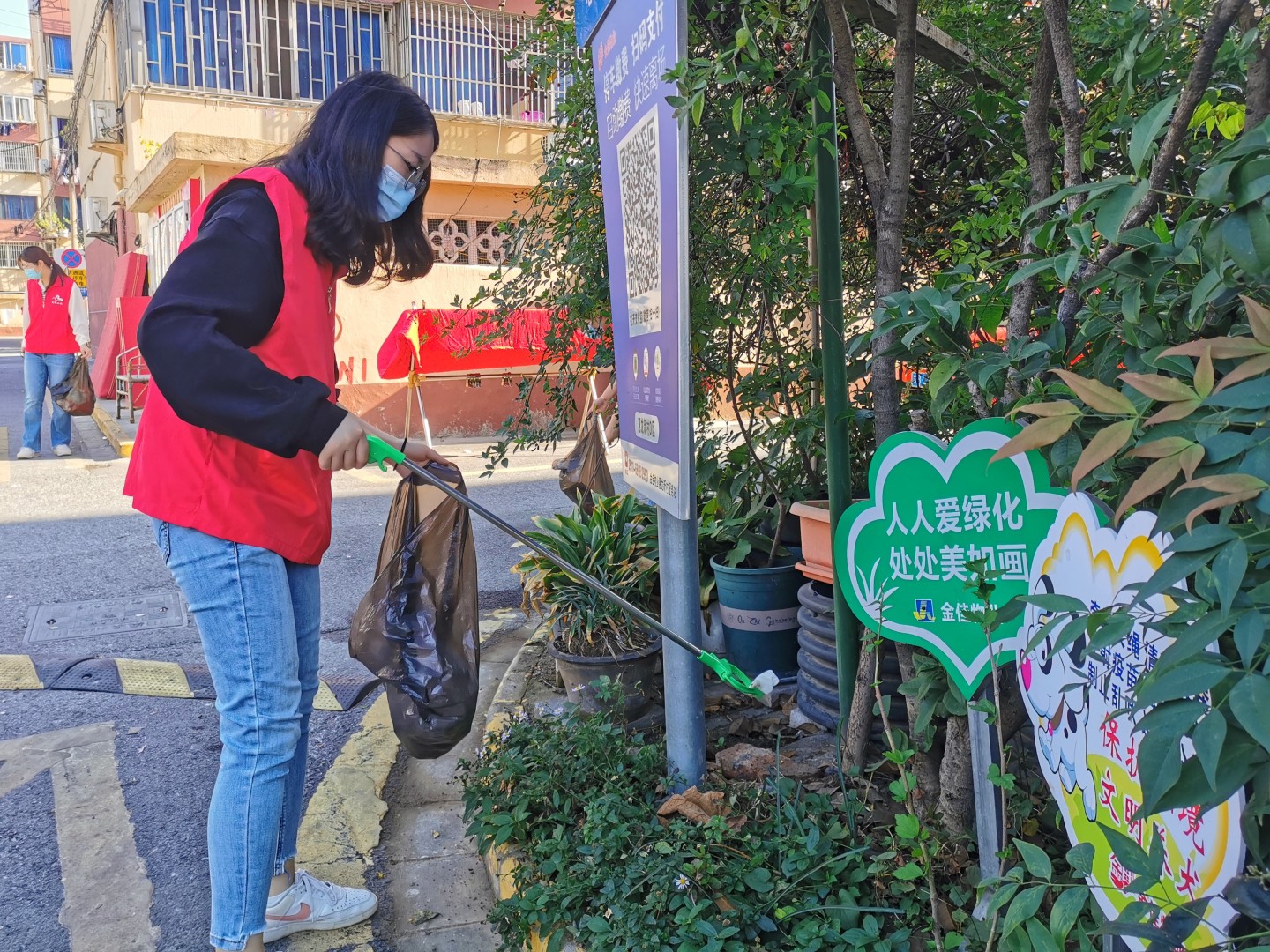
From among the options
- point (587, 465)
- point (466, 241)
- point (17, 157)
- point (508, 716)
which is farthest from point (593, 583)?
point (17, 157)

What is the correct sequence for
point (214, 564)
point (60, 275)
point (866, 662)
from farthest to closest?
1. point (60, 275)
2. point (866, 662)
3. point (214, 564)

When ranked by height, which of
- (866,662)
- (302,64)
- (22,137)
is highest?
(22,137)

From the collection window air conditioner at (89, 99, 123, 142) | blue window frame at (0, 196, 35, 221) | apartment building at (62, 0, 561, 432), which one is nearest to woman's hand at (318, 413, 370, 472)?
apartment building at (62, 0, 561, 432)

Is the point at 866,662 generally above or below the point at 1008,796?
above

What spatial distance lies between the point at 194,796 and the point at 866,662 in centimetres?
218

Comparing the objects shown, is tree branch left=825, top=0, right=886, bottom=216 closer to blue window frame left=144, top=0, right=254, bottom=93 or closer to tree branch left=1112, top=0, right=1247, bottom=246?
Answer: tree branch left=1112, top=0, right=1247, bottom=246

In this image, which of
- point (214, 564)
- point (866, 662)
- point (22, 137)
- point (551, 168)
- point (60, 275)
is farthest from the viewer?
point (22, 137)

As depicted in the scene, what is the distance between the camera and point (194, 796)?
3133 millimetres

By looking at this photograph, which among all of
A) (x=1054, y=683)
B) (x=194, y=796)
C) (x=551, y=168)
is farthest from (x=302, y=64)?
(x=1054, y=683)

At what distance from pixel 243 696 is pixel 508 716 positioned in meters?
1.21

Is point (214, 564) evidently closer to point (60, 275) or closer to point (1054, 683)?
point (1054, 683)

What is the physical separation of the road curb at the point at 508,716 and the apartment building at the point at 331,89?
680 cm

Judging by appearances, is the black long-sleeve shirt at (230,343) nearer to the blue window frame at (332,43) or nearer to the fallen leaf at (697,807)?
the fallen leaf at (697,807)

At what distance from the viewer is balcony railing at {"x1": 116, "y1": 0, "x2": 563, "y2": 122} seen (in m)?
11.8
